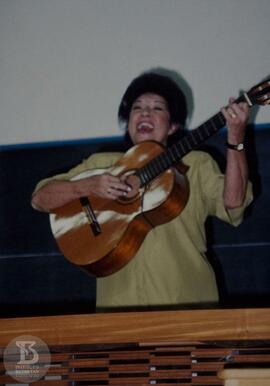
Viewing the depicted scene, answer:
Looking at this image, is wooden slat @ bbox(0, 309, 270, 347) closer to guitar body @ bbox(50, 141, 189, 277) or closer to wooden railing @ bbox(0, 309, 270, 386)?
wooden railing @ bbox(0, 309, 270, 386)

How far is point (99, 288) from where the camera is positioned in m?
1.61

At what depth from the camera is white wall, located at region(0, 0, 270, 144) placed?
6.95 feet

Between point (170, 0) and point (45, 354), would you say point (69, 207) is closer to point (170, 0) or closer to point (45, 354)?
point (45, 354)

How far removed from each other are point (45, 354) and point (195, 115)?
146 cm

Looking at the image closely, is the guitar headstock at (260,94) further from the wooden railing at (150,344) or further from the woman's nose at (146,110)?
the wooden railing at (150,344)

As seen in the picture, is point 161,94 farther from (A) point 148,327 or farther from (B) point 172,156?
(A) point 148,327

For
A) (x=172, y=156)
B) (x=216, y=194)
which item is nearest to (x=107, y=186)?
(x=172, y=156)

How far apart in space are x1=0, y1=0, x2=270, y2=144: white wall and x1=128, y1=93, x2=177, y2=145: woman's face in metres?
0.30

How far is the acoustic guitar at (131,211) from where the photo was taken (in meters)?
1.54

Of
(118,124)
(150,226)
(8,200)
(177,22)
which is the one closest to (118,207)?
(150,226)

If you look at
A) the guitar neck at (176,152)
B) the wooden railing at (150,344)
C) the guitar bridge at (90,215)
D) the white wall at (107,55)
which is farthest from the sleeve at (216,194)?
the wooden railing at (150,344)

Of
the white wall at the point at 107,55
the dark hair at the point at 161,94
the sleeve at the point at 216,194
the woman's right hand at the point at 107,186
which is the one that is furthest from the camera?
the white wall at the point at 107,55

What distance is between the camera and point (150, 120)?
1752 mm

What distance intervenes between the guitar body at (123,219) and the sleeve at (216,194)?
7cm
